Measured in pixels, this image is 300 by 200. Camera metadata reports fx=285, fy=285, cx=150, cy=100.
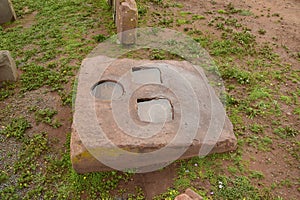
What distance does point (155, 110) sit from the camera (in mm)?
4539

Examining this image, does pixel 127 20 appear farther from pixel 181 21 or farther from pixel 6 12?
pixel 6 12

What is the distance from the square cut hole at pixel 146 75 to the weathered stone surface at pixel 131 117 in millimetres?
39

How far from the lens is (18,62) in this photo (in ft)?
20.5

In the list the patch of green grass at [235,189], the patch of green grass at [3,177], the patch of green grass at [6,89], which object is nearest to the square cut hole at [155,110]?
the patch of green grass at [235,189]

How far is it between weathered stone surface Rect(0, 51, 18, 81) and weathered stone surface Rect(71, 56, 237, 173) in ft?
5.36

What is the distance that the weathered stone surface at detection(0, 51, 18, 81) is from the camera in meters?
5.47

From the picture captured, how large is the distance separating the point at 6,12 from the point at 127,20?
137 inches

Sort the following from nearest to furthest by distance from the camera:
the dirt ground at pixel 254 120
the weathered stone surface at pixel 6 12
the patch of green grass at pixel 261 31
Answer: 1. the dirt ground at pixel 254 120
2. the weathered stone surface at pixel 6 12
3. the patch of green grass at pixel 261 31

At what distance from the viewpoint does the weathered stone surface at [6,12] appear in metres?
7.39

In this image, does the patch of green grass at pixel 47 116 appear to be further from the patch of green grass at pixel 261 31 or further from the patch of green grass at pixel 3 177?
the patch of green grass at pixel 261 31

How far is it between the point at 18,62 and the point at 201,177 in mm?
4618

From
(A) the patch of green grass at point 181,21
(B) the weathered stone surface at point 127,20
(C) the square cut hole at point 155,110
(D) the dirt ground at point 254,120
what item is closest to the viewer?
(D) the dirt ground at point 254,120

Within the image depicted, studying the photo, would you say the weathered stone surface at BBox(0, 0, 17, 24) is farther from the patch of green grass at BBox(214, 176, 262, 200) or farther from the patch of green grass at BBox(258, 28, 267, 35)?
the patch of green grass at BBox(214, 176, 262, 200)

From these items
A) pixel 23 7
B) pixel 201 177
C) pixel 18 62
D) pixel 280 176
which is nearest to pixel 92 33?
pixel 18 62
